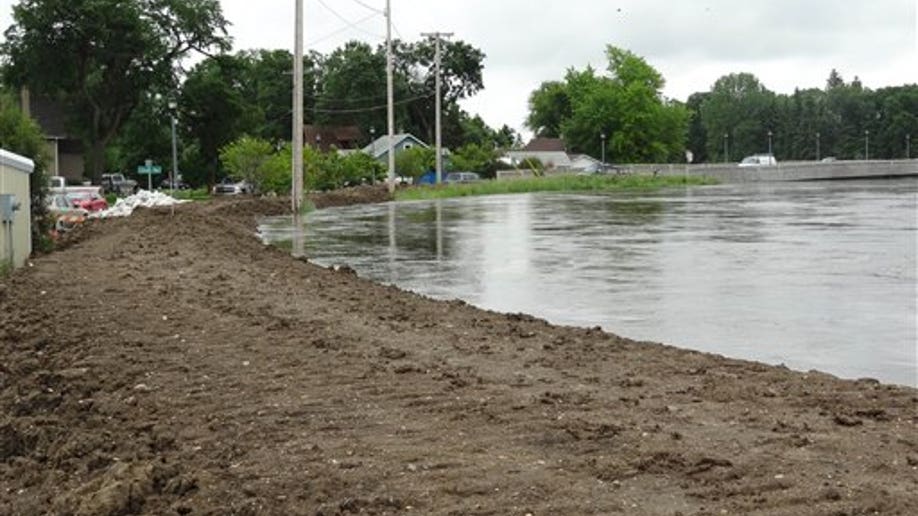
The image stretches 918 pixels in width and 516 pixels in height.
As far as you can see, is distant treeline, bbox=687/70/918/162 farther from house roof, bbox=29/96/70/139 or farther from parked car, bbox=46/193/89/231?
parked car, bbox=46/193/89/231

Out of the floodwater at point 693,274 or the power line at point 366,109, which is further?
the power line at point 366,109

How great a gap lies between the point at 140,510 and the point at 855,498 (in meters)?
3.16

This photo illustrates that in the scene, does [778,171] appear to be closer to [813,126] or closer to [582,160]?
[582,160]

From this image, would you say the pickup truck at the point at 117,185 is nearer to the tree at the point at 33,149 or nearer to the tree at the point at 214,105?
the tree at the point at 214,105

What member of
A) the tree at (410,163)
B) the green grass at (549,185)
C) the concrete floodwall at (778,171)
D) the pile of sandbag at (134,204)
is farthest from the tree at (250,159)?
the concrete floodwall at (778,171)

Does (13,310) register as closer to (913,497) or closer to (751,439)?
(751,439)

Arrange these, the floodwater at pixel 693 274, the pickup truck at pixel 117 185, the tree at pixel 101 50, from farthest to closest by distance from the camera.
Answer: the pickup truck at pixel 117 185
the tree at pixel 101 50
the floodwater at pixel 693 274

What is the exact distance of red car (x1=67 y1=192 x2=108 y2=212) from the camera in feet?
123

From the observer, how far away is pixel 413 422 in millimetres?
6547

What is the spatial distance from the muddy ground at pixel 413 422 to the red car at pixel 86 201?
89.1 feet

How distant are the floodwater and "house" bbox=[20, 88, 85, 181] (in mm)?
54369

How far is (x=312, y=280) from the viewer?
1530 centimetres

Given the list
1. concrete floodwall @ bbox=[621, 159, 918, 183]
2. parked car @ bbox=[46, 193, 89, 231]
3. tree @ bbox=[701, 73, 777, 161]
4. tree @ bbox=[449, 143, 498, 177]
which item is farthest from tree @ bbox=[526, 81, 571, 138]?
parked car @ bbox=[46, 193, 89, 231]

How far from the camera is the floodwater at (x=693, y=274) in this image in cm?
1049
